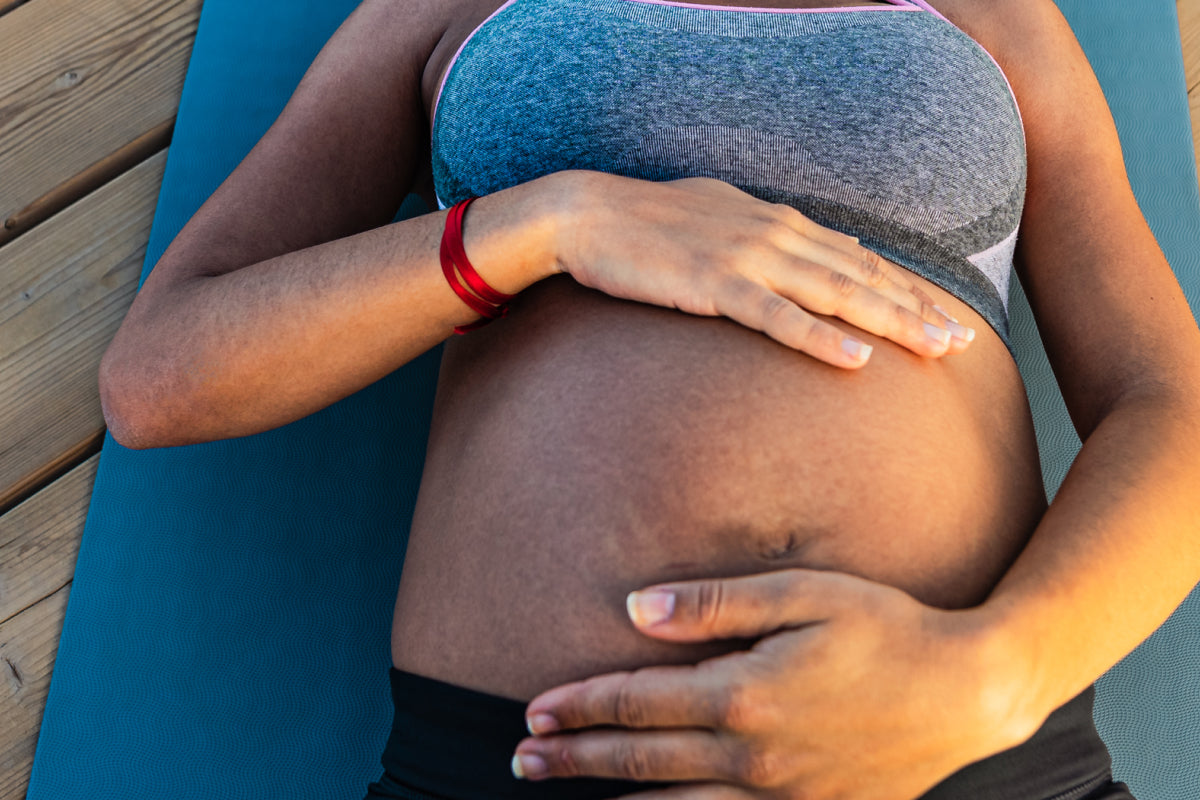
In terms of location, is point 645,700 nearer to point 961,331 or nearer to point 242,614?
point 961,331

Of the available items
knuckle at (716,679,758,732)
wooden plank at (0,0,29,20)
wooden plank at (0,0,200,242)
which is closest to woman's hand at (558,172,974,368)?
knuckle at (716,679,758,732)

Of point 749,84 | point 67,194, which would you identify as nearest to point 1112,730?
point 749,84

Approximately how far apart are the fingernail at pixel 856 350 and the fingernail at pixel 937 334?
74 mm

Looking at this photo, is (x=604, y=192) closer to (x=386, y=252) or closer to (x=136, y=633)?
(x=386, y=252)

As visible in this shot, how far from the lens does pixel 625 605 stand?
0.63m

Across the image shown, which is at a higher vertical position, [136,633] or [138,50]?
[138,50]

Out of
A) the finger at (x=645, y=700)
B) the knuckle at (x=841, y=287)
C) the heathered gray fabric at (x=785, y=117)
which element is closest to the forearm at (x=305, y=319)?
the heathered gray fabric at (x=785, y=117)

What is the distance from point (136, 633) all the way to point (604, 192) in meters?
0.81

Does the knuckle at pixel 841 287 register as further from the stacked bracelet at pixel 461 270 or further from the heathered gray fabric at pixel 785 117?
the stacked bracelet at pixel 461 270

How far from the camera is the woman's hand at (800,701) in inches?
22.4

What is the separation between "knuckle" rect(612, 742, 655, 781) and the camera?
59 centimetres

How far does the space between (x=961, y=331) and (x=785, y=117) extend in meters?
0.26

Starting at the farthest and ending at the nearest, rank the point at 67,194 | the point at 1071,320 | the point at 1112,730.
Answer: the point at 67,194 → the point at 1112,730 → the point at 1071,320

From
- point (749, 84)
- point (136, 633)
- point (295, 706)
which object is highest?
point (749, 84)
